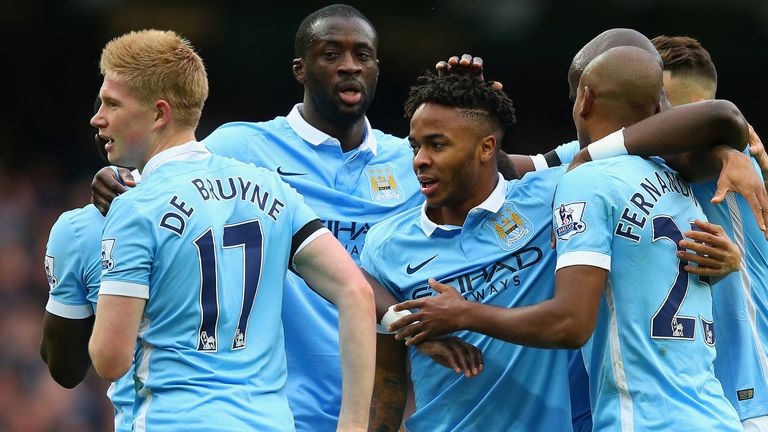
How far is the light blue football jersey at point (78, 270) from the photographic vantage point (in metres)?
5.02

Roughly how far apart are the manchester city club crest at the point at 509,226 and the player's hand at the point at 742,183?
31.5 inches

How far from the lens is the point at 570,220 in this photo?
4500mm

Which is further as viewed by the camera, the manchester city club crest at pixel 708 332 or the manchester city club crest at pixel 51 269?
the manchester city club crest at pixel 51 269

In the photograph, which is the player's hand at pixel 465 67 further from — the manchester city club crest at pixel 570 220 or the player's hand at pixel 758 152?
the player's hand at pixel 758 152

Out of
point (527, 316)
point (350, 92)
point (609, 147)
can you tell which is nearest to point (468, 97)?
point (609, 147)

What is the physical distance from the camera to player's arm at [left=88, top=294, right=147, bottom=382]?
409 centimetres

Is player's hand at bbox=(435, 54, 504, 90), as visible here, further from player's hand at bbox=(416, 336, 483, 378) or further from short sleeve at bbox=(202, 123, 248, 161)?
short sleeve at bbox=(202, 123, 248, 161)

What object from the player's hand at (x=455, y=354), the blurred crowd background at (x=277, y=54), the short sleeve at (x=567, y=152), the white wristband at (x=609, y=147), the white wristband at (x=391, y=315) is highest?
Result: the blurred crowd background at (x=277, y=54)

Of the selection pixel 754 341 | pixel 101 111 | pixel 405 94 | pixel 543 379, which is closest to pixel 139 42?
pixel 101 111

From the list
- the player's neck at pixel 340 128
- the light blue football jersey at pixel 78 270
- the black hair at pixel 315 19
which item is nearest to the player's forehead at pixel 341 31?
the black hair at pixel 315 19

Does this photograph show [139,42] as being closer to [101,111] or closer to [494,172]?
[101,111]

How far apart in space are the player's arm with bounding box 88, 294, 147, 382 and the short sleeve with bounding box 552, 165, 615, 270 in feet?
5.20

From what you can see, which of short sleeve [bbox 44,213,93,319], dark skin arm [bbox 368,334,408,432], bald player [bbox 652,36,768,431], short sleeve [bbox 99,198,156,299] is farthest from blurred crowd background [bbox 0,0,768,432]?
short sleeve [bbox 99,198,156,299]

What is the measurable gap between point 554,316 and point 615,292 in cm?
27
